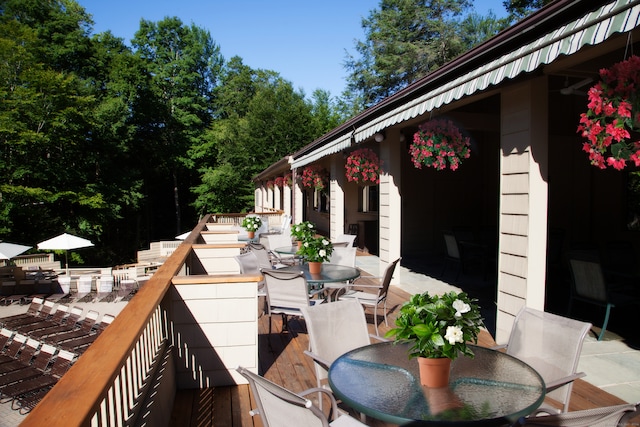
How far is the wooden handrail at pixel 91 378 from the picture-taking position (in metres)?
1.06

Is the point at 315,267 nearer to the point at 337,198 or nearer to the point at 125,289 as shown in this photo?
the point at 337,198

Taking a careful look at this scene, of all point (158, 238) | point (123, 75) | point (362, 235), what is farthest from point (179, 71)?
point (362, 235)

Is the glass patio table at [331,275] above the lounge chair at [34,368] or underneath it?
above

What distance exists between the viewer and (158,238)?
3147 cm

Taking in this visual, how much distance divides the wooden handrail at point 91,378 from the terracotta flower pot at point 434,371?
4.12ft

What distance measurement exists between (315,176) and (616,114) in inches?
403

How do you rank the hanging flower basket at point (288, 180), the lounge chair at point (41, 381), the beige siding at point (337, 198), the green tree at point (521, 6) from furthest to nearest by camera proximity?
the green tree at point (521, 6) < the hanging flower basket at point (288, 180) < the beige siding at point (337, 198) < the lounge chair at point (41, 381)

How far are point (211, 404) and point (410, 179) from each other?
26.6 feet

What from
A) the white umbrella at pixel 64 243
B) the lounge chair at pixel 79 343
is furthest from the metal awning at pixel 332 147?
the white umbrella at pixel 64 243

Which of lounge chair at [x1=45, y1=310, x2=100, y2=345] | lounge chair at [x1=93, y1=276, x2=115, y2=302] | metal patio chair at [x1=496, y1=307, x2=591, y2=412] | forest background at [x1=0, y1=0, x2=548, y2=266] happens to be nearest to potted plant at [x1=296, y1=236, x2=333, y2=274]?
metal patio chair at [x1=496, y1=307, x2=591, y2=412]

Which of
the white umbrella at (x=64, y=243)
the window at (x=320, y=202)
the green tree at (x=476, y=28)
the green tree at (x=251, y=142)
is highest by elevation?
the green tree at (x=476, y=28)

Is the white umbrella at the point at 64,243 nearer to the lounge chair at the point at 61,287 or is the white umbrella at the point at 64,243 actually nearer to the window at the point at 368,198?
the lounge chair at the point at 61,287

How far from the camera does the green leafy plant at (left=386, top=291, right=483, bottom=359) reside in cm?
187

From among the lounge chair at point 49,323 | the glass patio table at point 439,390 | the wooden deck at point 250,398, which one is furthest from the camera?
the lounge chair at point 49,323
